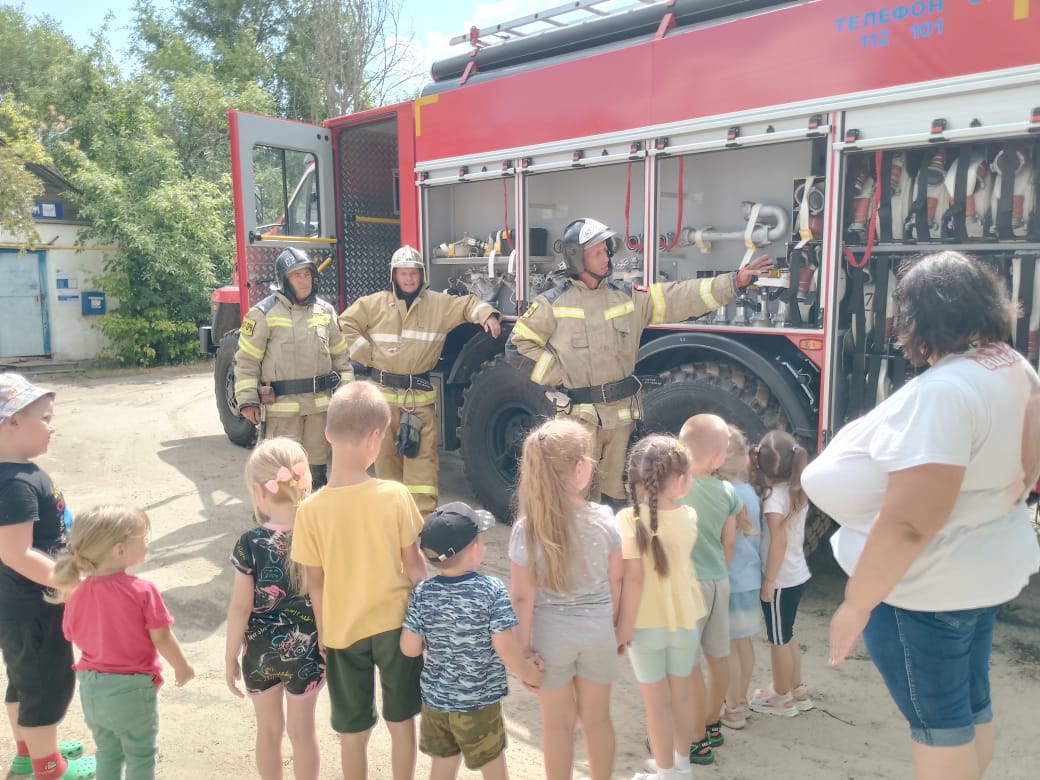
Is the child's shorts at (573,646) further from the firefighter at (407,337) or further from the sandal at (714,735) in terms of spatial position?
the firefighter at (407,337)

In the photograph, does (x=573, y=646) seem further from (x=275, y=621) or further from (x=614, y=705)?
(x=614, y=705)

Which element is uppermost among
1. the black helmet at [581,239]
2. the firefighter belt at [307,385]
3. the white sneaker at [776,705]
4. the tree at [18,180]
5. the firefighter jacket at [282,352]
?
the tree at [18,180]

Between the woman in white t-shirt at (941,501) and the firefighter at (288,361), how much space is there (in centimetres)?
339

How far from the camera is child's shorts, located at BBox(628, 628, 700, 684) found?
8.24 ft

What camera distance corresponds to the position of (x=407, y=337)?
16.4 ft

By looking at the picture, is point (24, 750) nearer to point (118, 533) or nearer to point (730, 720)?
point (118, 533)

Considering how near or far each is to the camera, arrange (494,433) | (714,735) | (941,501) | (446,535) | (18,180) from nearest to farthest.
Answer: (941,501), (446,535), (714,735), (494,433), (18,180)

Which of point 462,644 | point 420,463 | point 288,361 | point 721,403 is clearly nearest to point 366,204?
point 288,361

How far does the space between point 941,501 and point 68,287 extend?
1582 centimetres

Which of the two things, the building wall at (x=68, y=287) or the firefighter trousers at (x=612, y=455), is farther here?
the building wall at (x=68, y=287)

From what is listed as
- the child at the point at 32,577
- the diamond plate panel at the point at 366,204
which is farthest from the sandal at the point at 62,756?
the diamond plate panel at the point at 366,204

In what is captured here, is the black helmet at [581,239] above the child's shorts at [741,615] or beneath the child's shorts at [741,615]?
above

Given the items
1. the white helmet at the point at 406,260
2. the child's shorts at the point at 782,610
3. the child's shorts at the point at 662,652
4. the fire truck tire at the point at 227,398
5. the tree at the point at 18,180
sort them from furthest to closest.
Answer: the tree at the point at 18,180 < the fire truck tire at the point at 227,398 < the white helmet at the point at 406,260 < the child's shorts at the point at 782,610 < the child's shorts at the point at 662,652

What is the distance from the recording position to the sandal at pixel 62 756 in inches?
109
